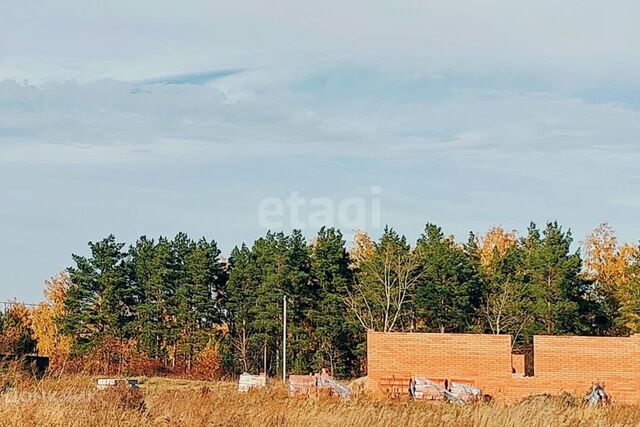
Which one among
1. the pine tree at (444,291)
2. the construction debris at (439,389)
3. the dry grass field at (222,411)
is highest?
the pine tree at (444,291)

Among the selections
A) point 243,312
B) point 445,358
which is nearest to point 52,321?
point 243,312

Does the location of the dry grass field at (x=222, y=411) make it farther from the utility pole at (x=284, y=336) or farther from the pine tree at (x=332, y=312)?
the pine tree at (x=332, y=312)

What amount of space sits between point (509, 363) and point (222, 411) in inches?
629

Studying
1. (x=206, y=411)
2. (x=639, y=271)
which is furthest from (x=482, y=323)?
(x=206, y=411)

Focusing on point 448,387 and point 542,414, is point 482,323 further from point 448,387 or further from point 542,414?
point 542,414

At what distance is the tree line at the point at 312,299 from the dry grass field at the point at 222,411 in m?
35.6

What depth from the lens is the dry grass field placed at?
10.9m

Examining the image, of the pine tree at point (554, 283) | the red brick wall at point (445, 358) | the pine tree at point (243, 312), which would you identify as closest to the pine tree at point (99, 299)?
the pine tree at point (243, 312)

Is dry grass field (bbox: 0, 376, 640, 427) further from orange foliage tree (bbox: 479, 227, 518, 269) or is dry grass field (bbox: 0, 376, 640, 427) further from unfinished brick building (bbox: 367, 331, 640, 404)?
orange foliage tree (bbox: 479, 227, 518, 269)

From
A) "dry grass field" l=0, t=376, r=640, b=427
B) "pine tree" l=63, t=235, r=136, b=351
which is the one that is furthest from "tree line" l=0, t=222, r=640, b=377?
"dry grass field" l=0, t=376, r=640, b=427

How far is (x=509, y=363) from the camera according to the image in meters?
27.1

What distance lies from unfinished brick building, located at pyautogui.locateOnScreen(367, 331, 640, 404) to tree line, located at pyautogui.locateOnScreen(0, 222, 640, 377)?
23406 mm

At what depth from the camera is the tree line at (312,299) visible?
171 feet

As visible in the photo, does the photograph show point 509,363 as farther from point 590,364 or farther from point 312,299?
point 312,299
